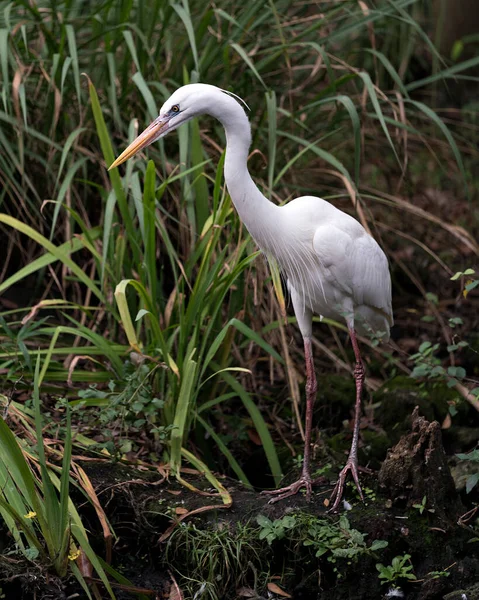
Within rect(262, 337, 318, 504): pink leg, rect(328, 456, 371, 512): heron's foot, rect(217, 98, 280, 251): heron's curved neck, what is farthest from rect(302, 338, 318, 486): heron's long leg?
rect(217, 98, 280, 251): heron's curved neck

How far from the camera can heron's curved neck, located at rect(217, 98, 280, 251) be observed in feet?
8.21

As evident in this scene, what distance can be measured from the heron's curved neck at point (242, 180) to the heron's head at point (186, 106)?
34 millimetres

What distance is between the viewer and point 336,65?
3713 millimetres

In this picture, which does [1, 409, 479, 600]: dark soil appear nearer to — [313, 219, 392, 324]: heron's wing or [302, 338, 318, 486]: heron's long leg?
[302, 338, 318, 486]: heron's long leg

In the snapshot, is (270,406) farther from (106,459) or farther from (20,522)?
(20,522)

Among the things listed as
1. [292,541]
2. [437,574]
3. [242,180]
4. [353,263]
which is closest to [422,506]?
[437,574]

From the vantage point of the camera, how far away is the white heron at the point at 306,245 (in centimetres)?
250

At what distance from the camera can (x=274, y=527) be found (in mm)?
2463

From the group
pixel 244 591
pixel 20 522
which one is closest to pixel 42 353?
pixel 20 522

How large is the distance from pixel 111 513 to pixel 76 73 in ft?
5.23

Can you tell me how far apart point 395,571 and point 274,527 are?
362 mm

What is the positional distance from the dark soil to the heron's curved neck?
0.77 metres

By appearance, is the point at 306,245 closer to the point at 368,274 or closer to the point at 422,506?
the point at 368,274

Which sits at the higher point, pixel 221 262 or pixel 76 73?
pixel 76 73
